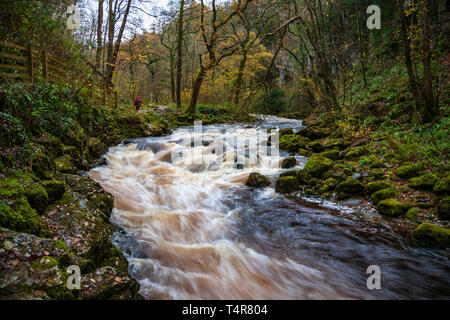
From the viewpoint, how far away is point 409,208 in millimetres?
4945

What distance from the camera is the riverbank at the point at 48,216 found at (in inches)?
93.3

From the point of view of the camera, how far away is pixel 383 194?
540 cm

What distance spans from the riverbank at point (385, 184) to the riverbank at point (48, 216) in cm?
480

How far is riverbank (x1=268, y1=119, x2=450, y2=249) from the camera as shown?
15.0 ft

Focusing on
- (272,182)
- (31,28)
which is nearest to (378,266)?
(272,182)

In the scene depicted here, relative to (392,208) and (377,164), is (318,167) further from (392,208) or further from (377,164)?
(392,208)

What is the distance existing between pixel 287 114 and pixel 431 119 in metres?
13.4

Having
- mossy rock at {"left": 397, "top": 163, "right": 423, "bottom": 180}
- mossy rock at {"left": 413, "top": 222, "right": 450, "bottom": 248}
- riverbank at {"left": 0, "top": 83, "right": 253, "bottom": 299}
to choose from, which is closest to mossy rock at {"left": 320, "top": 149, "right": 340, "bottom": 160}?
mossy rock at {"left": 397, "top": 163, "right": 423, "bottom": 180}

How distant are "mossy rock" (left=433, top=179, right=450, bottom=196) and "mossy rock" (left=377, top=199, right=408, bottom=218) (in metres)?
0.72

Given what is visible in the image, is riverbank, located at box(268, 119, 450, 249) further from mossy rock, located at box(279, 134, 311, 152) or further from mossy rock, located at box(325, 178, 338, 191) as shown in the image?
mossy rock, located at box(279, 134, 311, 152)

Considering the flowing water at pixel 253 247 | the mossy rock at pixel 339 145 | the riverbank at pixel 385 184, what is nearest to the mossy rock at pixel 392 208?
the riverbank at pixel 385 184

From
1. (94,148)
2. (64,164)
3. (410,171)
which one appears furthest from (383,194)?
(94,148)

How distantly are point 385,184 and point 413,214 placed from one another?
3.16ft
